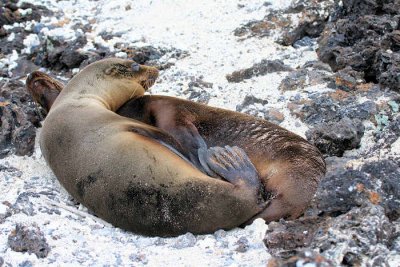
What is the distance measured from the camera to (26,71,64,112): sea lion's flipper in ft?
19.4

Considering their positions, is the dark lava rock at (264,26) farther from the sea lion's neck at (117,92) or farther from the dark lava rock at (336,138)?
the dark lava rock at (336,138)

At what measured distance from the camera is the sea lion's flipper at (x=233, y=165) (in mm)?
4363

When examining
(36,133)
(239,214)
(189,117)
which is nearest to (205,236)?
(239,214)

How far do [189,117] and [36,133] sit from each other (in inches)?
52.7

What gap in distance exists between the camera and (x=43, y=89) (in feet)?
19.4

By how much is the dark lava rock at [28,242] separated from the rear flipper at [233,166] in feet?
3.91

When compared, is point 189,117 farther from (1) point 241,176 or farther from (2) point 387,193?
(2) point 387,193

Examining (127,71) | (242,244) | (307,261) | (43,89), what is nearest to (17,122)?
(43,89)

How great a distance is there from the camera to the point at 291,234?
349 cm

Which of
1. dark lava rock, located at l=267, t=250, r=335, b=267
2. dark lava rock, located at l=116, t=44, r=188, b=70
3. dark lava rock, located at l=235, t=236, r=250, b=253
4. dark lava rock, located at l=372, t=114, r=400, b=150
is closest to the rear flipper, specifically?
dark lava rock, located at l=235, t=236, r=250, b=253

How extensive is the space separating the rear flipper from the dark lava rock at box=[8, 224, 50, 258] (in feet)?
3.91

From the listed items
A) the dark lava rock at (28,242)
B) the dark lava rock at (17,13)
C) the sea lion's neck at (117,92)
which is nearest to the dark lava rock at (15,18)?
the dark lava rock at (17,13)

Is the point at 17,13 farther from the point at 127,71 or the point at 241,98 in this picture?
the point at 241,98

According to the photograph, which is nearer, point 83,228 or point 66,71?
point 83,228
